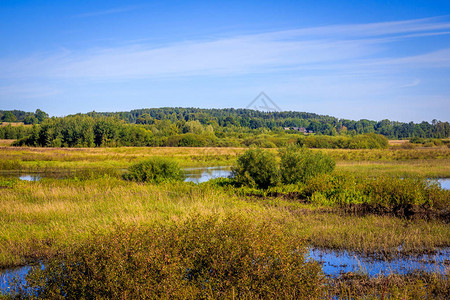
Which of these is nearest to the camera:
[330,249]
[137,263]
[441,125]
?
[137,263]

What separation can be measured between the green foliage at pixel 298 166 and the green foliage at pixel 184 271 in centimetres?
1387

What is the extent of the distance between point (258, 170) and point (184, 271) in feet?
48.2

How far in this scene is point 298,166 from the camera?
67.6ft

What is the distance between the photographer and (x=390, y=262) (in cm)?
945

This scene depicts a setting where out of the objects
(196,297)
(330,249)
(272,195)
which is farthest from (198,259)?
(272,195)

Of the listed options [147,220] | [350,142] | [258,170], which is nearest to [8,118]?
[350,142]

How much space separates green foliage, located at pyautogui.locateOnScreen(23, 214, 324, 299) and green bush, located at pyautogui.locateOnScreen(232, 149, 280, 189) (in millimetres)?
13754

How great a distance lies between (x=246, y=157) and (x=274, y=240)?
48.9 feet

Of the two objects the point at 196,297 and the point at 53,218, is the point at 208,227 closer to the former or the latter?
the point at 196,297

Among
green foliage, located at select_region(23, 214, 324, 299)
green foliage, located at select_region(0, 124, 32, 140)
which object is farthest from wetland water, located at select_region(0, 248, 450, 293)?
green foliage, located at select_region(0, 124, 32, 140)

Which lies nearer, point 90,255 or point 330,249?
point 90,255

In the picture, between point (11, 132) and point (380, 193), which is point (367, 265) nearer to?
point (380, 193)

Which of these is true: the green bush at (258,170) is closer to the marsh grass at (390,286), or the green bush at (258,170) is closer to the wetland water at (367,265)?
the wetland water at (367,265)

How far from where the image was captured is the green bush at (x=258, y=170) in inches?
816
